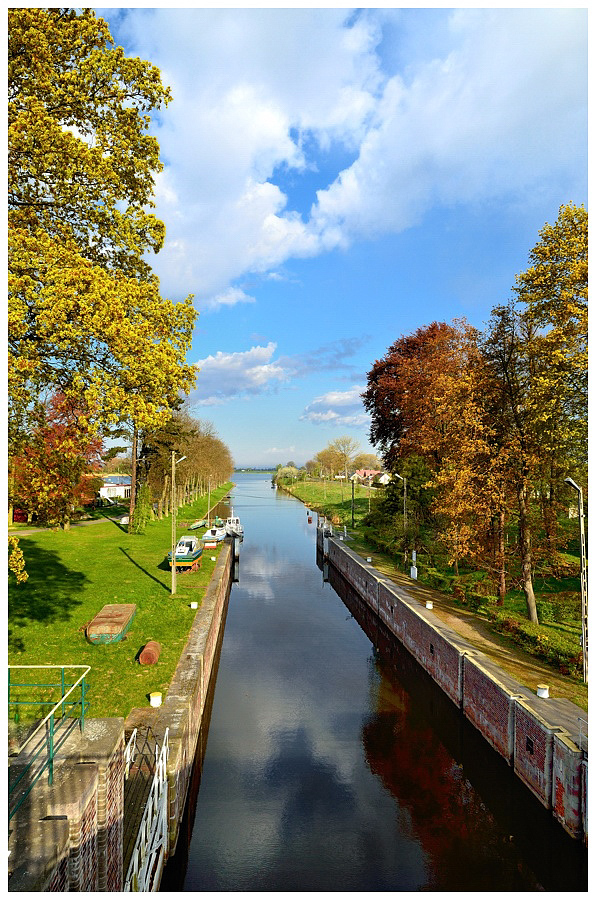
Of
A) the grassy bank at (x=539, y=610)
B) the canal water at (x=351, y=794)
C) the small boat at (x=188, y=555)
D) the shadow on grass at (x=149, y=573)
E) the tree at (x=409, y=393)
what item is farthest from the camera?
the tree at (x=409, y=393)

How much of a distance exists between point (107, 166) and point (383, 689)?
17814mm

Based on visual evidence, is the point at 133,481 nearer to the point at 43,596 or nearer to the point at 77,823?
the point at 43,596

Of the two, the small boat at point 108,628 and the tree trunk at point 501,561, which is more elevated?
the tree trunk at point 501,561

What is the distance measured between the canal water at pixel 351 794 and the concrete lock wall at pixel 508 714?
1.40 ft

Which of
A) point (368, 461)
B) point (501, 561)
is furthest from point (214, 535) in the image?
point (368, 461)

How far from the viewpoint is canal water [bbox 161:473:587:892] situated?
9438 mm

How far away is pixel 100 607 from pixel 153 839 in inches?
473

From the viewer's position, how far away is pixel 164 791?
8883 mm

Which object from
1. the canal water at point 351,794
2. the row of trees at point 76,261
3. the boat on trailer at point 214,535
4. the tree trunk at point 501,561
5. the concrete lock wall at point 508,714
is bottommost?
the canal water at point 351,794

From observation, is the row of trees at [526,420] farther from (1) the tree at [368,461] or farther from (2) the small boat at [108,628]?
(1) the tree at [368,461]

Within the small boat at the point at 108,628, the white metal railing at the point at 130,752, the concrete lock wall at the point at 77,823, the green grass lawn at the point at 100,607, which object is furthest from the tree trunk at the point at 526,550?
the concrete lock wall at the point at 77,823

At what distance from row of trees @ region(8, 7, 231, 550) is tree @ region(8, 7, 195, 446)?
0.03 meters

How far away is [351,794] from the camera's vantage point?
1191 cm

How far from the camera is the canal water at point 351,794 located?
31.0 feet
